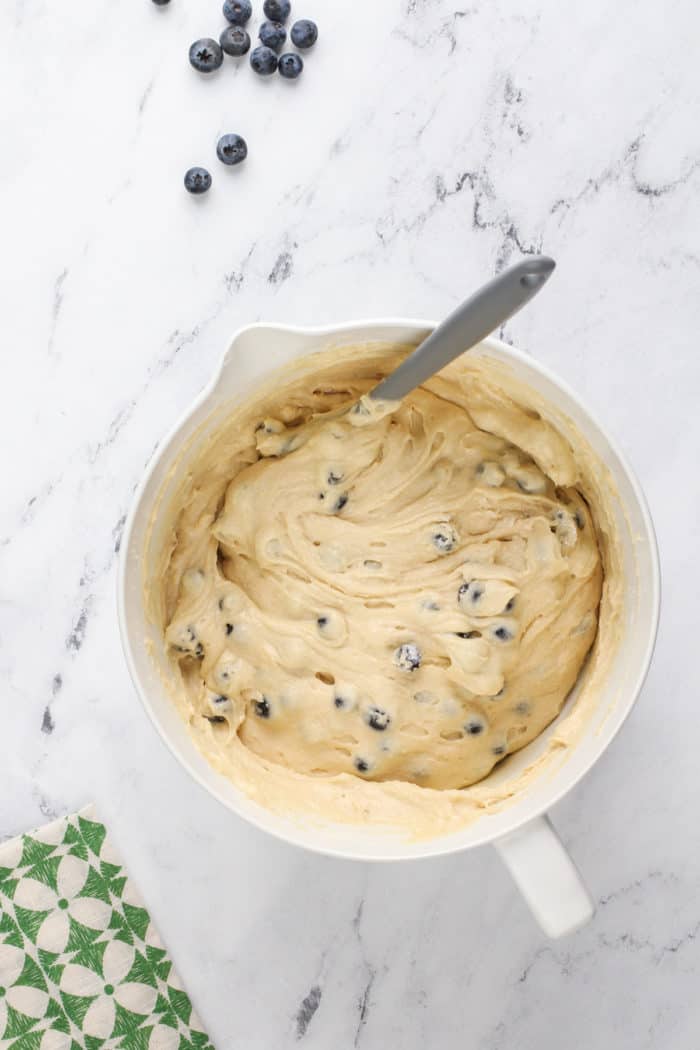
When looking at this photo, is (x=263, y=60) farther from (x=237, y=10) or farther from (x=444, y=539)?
(x=444, y=539)

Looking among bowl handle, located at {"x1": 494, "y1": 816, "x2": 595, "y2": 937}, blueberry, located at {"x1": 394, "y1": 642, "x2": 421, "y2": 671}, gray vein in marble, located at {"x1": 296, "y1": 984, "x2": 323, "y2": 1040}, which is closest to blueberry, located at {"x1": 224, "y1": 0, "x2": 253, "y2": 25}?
blueberry, located at {"x1": 394, "y1": 642, "x2": 421, "y2": 671}

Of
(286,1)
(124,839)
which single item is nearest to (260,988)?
(124,839)

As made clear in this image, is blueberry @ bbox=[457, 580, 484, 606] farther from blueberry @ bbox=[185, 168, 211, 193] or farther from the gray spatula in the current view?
blueberry @ bbox=[185, 168, 211, 193]

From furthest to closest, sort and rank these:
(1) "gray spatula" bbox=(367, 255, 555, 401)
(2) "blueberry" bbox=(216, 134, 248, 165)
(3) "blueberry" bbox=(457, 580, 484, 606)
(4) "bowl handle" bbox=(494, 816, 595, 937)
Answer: (2) "blueberry" bbox=(216, 134, 248, 165) → (3) "blueberry" bbox=(457, 580, 484, 606) → (4) "bowl handle" bbox=(494, 816, 595, 937) → (1) "gray spatula" bbox=(367, 255, 555, 401)

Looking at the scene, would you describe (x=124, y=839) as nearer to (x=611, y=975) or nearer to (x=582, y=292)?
(x=611, y=975)

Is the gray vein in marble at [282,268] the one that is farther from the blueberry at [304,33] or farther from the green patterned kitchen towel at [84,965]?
the green patterned kitchen towel at [84,965]

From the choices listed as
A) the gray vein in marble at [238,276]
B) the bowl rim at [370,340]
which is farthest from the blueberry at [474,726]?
the gray vein in marble at [238,276]
